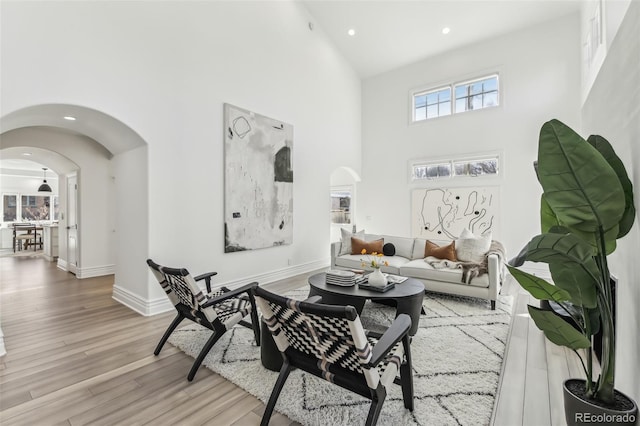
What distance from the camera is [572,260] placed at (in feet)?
4.46

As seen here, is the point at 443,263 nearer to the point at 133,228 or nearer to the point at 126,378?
the point at 126,378

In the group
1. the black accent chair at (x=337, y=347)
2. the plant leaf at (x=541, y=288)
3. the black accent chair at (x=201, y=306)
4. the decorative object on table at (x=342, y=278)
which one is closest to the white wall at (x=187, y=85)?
the black accent chair at (x=201, y=306)

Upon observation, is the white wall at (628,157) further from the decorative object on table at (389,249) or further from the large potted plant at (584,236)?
the decorative object on table at (389,249)

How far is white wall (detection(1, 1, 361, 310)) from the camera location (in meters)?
2.95

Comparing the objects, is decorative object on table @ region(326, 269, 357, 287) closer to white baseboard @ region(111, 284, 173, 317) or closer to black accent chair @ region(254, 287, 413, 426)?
black accent chair @ region(254, 287, 413, 426)

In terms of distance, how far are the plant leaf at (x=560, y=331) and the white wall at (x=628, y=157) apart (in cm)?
41

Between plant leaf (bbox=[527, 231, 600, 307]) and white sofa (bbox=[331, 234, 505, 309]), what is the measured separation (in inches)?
105

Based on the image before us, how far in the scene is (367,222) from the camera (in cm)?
783

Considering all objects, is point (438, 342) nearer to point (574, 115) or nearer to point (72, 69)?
point (72, 69)

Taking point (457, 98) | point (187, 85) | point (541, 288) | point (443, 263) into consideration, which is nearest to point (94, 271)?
point (187, 85)

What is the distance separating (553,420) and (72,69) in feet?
16.3

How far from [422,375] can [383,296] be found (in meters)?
0.81

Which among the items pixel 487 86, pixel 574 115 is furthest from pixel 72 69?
pixel 574 115

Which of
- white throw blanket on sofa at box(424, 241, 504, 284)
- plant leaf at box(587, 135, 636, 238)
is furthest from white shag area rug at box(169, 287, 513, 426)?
plant leaf at box(587, 135, 636, 238)
